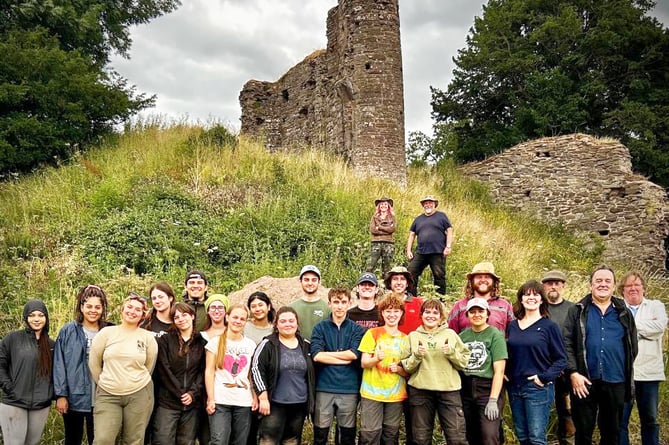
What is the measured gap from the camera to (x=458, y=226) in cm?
1123

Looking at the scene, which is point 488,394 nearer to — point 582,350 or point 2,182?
point 582,350

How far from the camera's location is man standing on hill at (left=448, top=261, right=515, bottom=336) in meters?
4.55

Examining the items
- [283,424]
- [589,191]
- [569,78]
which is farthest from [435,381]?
[569,78]

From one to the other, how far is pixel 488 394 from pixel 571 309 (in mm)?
1118

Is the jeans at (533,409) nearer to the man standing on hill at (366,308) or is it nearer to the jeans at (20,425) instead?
the man standing on hill at (366,308)

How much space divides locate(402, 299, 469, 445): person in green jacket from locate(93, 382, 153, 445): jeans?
6.76ft

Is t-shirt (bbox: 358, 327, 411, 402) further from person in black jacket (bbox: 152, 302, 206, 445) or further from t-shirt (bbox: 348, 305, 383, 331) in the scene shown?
person in black jacket (bbox: 152, 302, 206, 445)

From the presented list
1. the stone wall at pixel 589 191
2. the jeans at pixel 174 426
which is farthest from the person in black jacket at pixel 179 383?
the stone wall at pixel 589 191

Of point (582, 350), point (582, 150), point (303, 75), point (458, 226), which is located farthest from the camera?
point (303, 75)

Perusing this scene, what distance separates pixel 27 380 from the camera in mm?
4145

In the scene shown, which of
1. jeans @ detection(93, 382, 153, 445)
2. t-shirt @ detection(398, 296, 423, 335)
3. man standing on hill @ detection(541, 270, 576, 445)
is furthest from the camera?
man standing on hill @ detection(541, 270, 576, 445)

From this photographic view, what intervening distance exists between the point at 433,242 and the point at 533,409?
3.38 metres

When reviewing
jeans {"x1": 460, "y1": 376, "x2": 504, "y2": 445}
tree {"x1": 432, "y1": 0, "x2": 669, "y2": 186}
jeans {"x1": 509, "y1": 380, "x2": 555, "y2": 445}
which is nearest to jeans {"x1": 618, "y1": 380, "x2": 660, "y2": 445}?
jeans {"x1": 509, "y1": 380, "x2": 555, "y2": 445}

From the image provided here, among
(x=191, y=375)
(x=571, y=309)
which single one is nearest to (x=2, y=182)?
(x=191, y=375)
